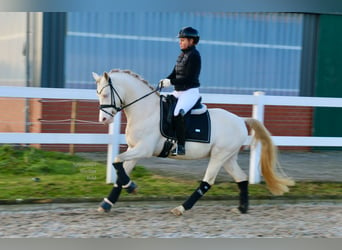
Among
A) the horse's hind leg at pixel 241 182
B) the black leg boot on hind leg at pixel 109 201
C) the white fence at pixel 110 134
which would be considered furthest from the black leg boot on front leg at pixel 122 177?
the white fence at pixel 110 134

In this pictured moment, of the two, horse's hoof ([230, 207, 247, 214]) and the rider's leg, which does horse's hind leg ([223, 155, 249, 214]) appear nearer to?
horse's hoof ([230, 207, 247, 214])

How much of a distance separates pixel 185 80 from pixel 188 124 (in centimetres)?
57

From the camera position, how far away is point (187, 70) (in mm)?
7004

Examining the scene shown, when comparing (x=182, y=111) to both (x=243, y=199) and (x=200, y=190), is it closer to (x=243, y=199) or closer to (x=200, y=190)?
(x=200, y=190)

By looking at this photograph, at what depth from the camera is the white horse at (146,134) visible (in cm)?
679

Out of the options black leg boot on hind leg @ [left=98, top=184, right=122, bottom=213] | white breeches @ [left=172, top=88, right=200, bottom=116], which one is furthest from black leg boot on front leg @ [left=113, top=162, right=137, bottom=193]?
white breeches @ [left=172, top=88, right=200, bottom=116]

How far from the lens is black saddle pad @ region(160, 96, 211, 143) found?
7.03 m

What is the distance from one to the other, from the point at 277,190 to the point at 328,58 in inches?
280

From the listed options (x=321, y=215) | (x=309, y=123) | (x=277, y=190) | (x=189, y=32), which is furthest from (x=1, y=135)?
(x=309, y=123)

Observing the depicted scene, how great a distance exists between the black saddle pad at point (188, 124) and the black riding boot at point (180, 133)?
0.07 m

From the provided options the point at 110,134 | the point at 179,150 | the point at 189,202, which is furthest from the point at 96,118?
the point at 189,202

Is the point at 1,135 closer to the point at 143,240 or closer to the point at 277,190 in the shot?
the point at 143,240

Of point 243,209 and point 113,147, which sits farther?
point 113,147

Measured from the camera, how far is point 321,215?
730cm
